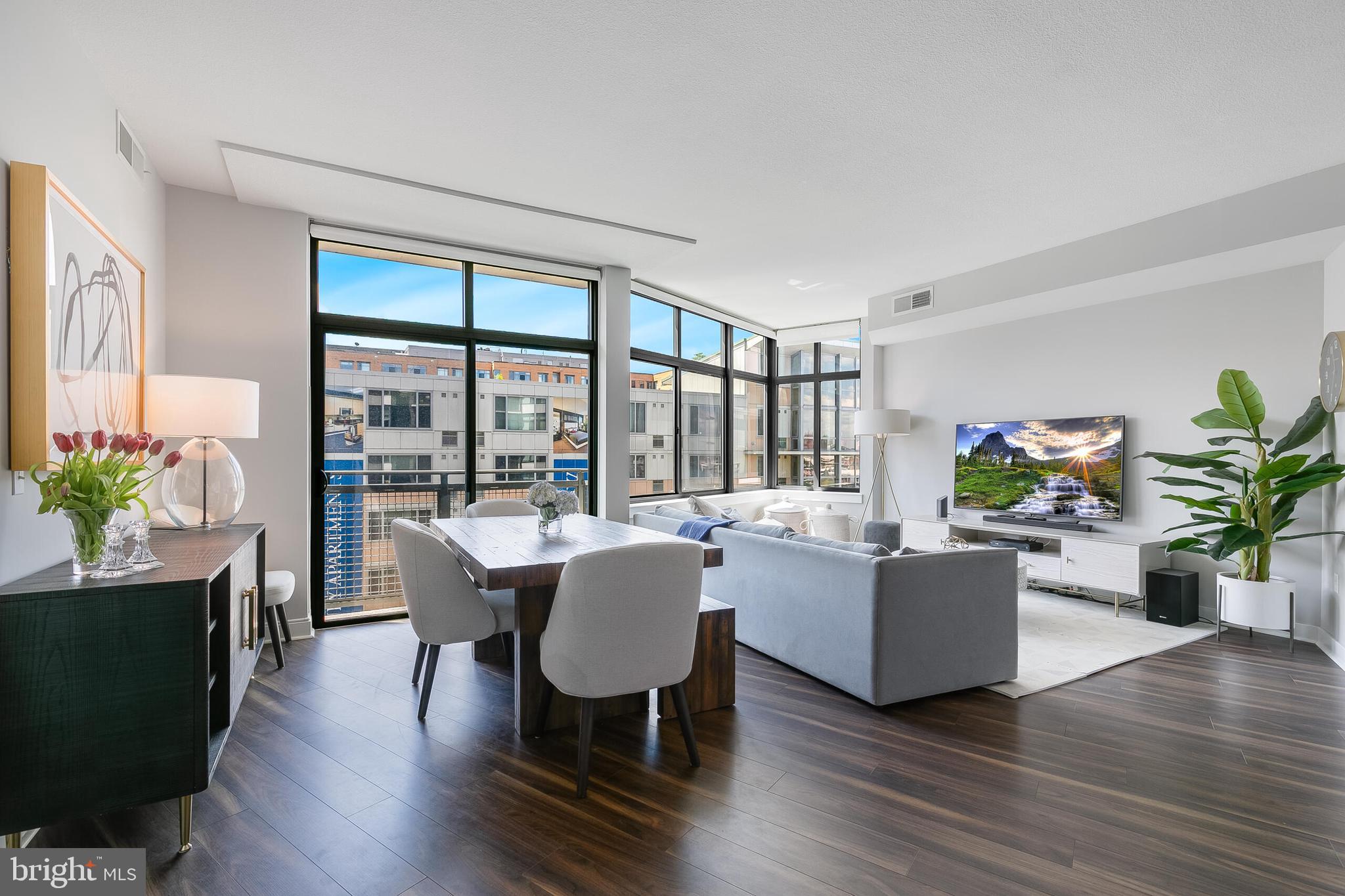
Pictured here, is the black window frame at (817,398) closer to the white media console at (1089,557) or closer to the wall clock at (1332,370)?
the white media console at (1089,557)

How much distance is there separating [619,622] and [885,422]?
4.96 meters

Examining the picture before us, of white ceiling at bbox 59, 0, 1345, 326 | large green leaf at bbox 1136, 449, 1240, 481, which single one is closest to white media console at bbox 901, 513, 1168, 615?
large green leaf at bbox 1136, 449, 1240, 481

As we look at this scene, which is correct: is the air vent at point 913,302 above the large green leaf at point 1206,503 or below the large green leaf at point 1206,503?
above

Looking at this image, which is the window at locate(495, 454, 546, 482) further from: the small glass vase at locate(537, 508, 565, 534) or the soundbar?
the soundbar

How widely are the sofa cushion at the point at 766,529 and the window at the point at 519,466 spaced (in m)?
1.94

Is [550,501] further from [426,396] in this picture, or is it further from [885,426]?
[885,426]

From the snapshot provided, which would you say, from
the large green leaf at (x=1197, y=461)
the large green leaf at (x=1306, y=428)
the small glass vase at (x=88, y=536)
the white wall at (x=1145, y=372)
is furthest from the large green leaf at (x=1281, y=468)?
the small glass vase at (x=88, y=536)

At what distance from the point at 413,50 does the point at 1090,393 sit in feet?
17.4

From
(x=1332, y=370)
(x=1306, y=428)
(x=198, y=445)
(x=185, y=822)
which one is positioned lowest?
(x=185, y=822)

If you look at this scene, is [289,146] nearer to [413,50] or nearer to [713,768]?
[413,50]

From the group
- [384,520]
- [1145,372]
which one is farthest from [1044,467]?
[384,520]

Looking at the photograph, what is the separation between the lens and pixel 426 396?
4.70 metres

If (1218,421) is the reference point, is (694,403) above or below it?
above
